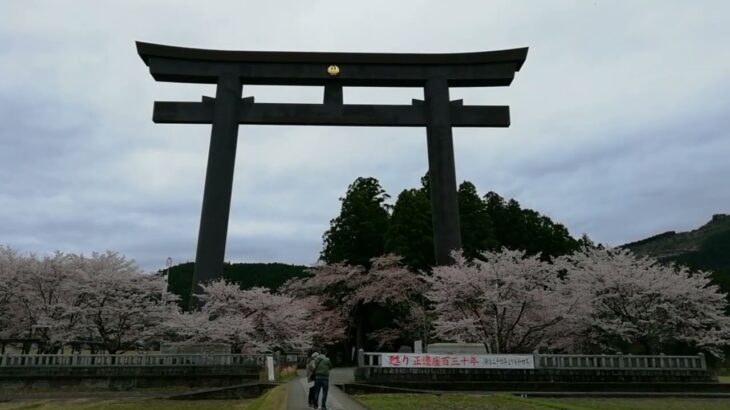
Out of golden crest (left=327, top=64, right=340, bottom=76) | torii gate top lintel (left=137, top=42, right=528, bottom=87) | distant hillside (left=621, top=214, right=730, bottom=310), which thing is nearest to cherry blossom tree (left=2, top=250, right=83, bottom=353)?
torii gate top lintel (left=137, top=42, right=528, bottom=87)

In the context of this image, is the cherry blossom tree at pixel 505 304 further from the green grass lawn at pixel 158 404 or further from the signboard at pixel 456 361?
the green grass lawn at pixel 158 404

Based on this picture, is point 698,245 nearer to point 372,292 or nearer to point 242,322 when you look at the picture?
point 372,292

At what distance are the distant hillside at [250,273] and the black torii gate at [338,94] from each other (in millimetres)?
45299

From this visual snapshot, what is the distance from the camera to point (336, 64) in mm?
29047

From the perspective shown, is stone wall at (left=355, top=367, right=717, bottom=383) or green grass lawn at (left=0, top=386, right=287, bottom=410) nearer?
green grass lawn at (left=0, top=386, right=287, bottom=410)

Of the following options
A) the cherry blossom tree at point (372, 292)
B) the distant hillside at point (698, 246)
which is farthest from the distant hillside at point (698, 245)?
the cherry blossom tree at point (372, 292)

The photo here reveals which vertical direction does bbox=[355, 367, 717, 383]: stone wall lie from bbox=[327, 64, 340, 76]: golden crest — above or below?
below

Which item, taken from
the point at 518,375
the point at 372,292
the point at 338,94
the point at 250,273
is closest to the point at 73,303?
the point at 338,94

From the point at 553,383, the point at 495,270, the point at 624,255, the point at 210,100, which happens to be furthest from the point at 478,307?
the point at 210,100

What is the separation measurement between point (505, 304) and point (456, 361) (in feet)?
12.5

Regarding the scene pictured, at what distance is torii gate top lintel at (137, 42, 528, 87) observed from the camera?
94.7 ft

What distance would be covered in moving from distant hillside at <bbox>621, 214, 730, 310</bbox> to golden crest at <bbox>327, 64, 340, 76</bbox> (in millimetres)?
69230

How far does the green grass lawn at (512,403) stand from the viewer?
1282 cm

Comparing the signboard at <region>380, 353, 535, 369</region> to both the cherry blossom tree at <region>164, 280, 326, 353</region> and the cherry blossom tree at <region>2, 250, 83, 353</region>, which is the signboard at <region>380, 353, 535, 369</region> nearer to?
the cherry blossom tree at <region>164, 280, 326, 353</region>
